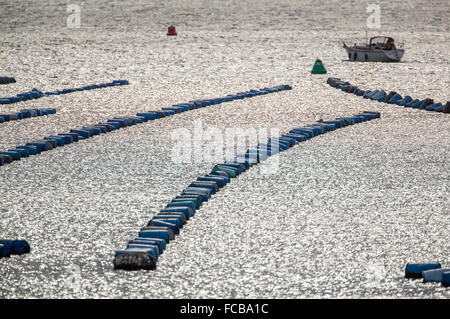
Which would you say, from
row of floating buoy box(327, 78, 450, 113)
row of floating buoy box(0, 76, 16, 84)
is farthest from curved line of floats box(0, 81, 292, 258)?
row of floating buoy box(0, 76, 16, 84)

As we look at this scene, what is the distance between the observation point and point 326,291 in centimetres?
627

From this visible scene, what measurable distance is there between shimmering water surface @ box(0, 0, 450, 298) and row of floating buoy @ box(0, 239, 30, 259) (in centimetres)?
7

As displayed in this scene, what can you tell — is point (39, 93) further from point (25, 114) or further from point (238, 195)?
point (238, 195)

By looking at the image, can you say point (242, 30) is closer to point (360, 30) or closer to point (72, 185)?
point (360, 30)

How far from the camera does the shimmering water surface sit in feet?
21.5

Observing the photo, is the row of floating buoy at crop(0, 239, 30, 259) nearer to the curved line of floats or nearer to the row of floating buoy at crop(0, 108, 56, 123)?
the curved line of floats

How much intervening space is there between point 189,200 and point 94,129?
4.92 meters

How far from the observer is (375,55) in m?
27.2

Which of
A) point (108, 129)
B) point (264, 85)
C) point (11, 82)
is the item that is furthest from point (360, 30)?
point (108, 129)

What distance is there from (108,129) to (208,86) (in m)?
7.14

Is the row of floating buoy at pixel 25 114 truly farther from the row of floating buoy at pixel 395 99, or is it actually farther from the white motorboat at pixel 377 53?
the white motorboat at pixel 377 53

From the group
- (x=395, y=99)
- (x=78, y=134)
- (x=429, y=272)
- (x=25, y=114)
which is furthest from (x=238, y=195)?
(x=395, y=99)

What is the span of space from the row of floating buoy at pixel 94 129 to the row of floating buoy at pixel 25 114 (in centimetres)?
157
